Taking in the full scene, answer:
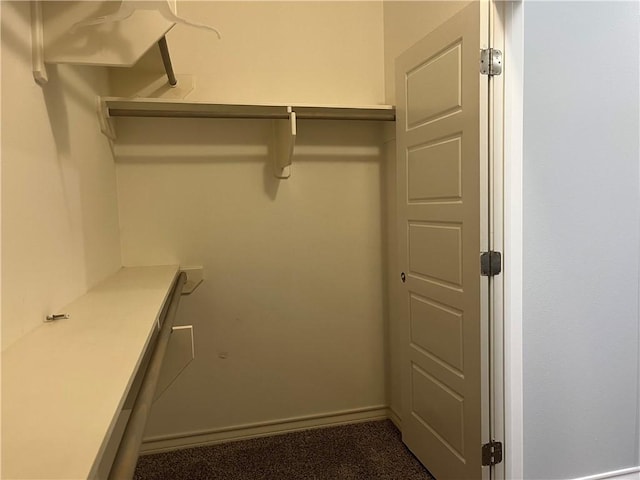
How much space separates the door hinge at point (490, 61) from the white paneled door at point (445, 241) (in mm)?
22

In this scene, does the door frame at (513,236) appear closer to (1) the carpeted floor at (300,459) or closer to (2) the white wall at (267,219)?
(1) the carpeted floor at (300,459)

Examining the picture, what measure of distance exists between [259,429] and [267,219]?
1.21 meters

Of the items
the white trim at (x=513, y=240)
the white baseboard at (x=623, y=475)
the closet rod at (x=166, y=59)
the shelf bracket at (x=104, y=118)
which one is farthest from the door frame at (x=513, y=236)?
the shelf bracket at (x=104, y=118)

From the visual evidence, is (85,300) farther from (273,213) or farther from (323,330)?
(323,330)

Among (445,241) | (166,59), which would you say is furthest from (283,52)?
(445,241)

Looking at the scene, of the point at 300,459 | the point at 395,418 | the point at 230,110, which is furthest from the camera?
the point at 395,418

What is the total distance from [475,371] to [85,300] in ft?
4.73

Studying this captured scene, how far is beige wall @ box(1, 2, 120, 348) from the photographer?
95 cm

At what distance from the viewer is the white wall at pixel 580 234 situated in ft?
5.81

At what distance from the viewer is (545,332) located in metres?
1.82

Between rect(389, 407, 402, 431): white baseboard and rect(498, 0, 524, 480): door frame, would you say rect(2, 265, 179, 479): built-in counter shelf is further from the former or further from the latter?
rect(389, 407, 402, 431): white baseboard

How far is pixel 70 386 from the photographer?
700 millimetres

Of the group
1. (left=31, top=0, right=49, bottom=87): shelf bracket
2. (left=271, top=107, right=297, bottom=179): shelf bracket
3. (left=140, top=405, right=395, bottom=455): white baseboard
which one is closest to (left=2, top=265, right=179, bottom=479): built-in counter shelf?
(left=31, top=0, right=49, bottom=87): shelf bracket

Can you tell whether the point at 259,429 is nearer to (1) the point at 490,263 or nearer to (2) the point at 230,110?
(1) the point at 490,263
